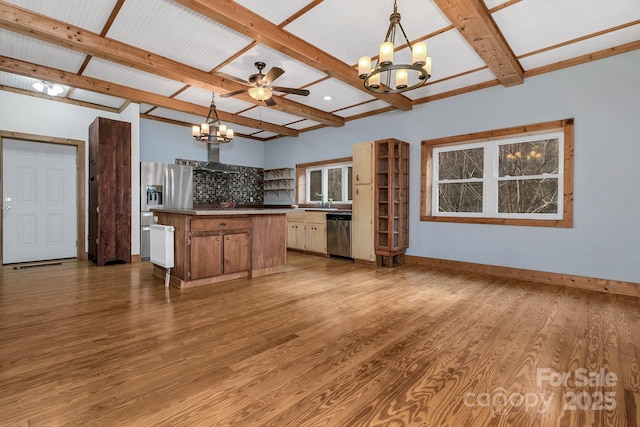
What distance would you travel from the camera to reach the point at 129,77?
4.42 meters

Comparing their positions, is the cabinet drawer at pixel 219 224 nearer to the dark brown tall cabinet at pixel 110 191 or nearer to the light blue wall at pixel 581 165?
the dark brown tall cabinet at pixel 110 191

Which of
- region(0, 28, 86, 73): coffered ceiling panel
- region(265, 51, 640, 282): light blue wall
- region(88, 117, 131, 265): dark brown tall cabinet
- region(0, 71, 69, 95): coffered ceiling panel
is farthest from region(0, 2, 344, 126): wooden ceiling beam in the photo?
region(265, 51, 640, 282): light blue wall

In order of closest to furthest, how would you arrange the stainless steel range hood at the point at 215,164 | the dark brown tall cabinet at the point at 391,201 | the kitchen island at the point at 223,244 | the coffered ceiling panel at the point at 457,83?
the kitchen island at the point at 223,244 < the coffered ceiling panel at the point at 457,83 < the dark brown tall cabinet at the point at 391,201 < the stainless steel range hood at the point at 215,164

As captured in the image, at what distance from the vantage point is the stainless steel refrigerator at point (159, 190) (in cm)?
549

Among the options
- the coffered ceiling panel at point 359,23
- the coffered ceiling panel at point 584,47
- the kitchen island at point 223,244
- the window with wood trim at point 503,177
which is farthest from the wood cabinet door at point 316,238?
the coffered ceiling panel at point 584,47

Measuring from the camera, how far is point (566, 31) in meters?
3.21

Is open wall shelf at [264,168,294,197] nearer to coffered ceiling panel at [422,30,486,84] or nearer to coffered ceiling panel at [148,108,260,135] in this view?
coffered ceiling panel at [148,108,260,135]

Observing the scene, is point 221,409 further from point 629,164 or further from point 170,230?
point 629,164

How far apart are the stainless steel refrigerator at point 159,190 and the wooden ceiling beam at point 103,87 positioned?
3.73ft

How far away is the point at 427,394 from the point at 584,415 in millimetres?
735

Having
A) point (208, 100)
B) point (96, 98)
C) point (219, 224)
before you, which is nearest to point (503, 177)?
point (219, 224)

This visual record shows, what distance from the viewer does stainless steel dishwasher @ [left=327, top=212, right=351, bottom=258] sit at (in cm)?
574

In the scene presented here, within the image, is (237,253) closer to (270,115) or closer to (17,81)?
(270,115)

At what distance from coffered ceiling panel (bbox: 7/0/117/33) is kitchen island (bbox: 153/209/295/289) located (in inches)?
83.3
